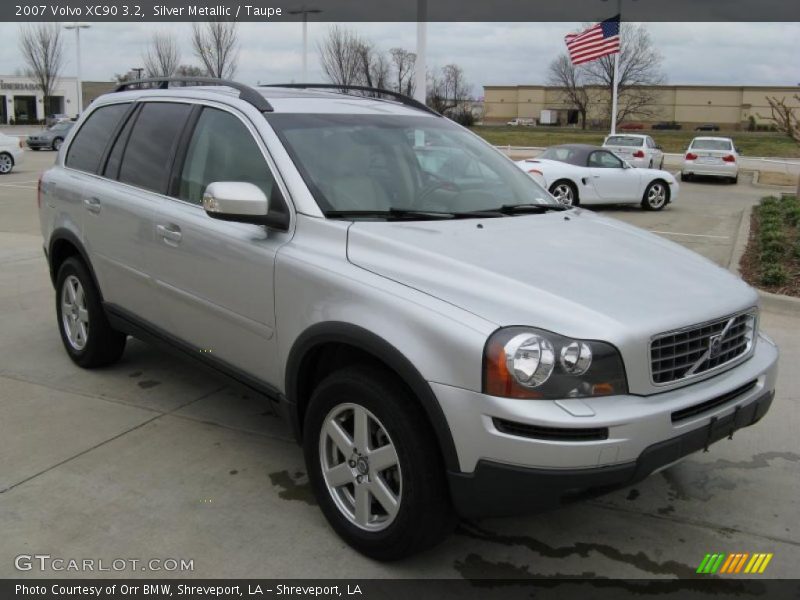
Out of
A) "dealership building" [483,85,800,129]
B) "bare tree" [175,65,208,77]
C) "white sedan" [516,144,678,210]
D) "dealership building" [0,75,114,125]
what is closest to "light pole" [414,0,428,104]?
"white sedan" [516,144,678,210]

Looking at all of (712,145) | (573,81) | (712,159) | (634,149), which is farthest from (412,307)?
(573,81)

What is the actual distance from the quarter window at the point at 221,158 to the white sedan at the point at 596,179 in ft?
37.8

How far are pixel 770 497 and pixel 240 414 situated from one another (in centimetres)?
291

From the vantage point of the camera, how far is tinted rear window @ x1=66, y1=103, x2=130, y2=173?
498cm

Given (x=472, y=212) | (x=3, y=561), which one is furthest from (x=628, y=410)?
(x=3, y=561)

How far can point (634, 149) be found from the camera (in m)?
22.9

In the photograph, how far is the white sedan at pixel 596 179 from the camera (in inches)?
602

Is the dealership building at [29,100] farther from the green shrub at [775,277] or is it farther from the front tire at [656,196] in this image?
the green shrub at [775,277]

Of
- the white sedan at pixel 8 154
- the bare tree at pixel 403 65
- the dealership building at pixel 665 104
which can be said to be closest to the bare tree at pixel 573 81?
the dealership building at pixel 665 104

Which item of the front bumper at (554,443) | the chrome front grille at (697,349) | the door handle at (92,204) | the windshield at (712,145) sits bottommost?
the front bumper at (554,443)

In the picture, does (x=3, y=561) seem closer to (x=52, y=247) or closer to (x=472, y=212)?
(x=472, y=212)

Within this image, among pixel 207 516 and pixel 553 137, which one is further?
pixel 553 137

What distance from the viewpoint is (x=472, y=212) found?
3.65 m

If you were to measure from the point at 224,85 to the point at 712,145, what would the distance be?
23.5m
